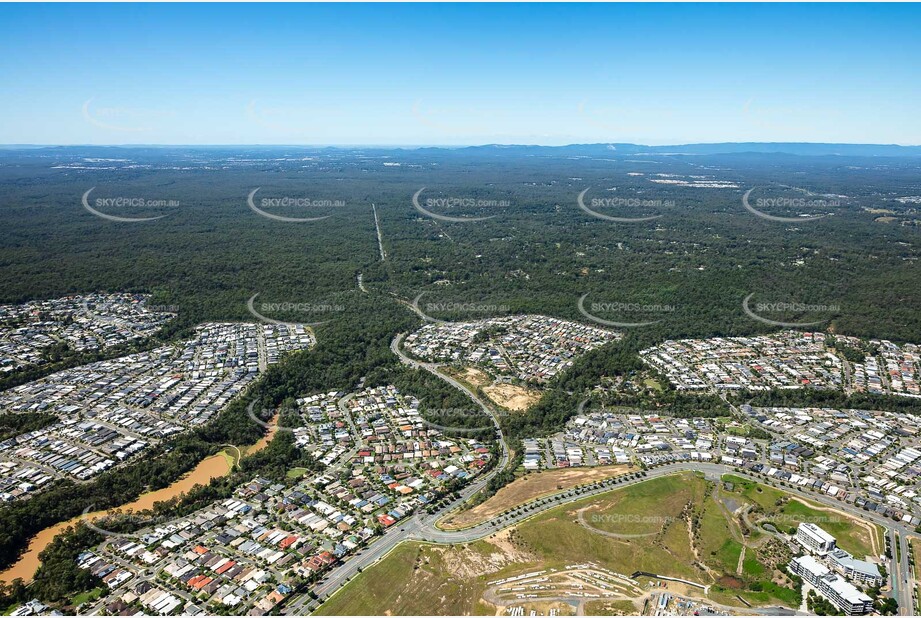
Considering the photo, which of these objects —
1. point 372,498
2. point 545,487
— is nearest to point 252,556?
point 372,498

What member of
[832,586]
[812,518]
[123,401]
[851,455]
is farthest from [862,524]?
[123,401]

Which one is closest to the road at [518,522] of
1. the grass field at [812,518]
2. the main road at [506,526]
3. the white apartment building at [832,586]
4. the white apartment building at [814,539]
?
the main road at [506,526]

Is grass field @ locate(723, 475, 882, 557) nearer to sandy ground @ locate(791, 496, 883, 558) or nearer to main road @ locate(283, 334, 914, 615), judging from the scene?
sandy ground @ locate(791, 496, 883, 558)

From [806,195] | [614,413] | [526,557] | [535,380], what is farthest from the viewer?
[806,195]

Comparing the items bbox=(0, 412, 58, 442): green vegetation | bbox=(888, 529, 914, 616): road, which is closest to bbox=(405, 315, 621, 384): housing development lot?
bbox=(888, 529, 914, 616): road

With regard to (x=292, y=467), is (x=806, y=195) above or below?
above

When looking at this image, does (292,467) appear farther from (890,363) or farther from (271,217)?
(271,217)

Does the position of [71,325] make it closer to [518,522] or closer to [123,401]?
[123,401]
